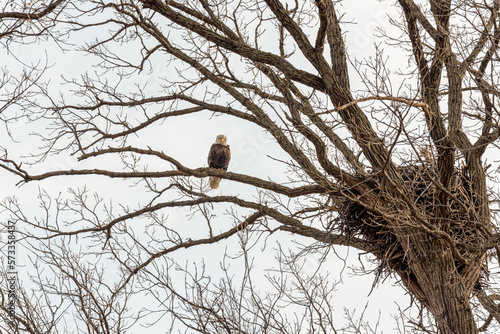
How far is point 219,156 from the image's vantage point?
38.7ft

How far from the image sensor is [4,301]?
5422mm

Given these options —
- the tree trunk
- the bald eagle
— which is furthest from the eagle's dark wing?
the tree trunk

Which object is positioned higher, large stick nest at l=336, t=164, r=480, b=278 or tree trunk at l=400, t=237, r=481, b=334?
large stick nest at l=336, t=164, r=480, b=278

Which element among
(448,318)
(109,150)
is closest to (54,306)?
(109,150)

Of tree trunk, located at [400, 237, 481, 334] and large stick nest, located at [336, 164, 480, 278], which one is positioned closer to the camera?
tree trunk, located at [400, 237, 481, 334]

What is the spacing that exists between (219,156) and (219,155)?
0.07 feet

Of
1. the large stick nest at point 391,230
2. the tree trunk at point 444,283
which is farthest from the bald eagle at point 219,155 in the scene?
the tree trunk at point 444,283

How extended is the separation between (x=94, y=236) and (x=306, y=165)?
299 cm

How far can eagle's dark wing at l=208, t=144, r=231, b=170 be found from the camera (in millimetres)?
11789

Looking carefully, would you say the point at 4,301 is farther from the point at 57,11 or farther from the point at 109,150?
the point at 57,11

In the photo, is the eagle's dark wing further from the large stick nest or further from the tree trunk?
the tree trunk

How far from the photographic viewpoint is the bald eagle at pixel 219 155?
11789mm

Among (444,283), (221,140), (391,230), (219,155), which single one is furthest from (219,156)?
(444,283)

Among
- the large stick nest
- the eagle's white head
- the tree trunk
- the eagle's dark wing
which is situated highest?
the eagle's white head
